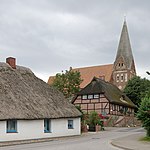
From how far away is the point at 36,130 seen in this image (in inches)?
1198

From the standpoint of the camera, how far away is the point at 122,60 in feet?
346

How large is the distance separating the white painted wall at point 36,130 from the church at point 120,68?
68.4 metres

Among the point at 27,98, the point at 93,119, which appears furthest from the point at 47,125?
the point at 93,119

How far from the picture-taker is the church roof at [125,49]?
105 metres

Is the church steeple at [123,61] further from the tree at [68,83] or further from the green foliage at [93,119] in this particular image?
the green foliage at [93,119]

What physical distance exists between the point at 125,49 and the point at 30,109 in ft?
261

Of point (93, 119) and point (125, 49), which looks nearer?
point (93, 119)

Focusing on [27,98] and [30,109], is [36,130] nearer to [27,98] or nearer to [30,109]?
[30,109]

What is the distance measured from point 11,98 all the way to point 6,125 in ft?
9.30

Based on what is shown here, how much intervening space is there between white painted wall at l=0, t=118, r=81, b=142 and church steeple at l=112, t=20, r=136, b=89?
69508 millimetres

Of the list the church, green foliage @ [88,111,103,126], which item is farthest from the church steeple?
green foliage @ [88,111,103,126]

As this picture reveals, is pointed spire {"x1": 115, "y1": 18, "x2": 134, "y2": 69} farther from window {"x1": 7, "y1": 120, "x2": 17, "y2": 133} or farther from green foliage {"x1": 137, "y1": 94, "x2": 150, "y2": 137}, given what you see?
window {"x1": 7, "y1": 120, "x2": 17, "y2": 133}

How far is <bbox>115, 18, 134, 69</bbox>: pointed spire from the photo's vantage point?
105 meters

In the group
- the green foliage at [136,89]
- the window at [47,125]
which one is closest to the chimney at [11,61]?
the window at [47,125]
